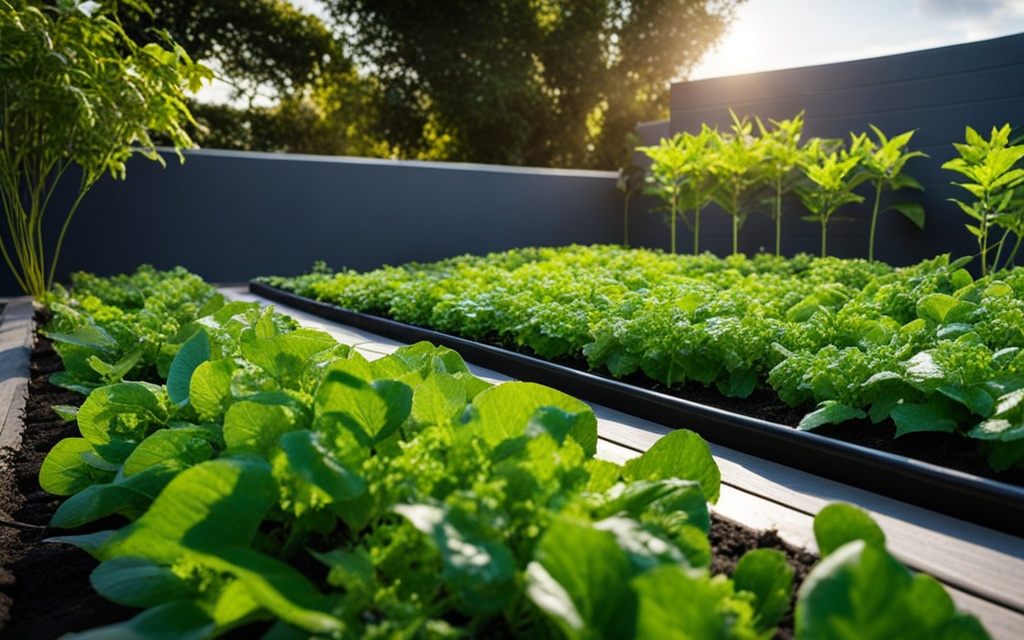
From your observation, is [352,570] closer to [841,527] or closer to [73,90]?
[841,527]

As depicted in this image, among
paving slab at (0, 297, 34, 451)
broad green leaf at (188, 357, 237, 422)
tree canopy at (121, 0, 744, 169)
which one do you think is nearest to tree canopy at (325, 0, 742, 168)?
tree canopy at (121, 0, 744, 169)

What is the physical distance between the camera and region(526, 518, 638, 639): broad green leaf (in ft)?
2.34

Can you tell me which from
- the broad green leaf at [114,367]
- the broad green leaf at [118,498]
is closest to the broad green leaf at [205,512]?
the broad green leaf at [118,498]

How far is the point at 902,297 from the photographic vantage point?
2.72 meters

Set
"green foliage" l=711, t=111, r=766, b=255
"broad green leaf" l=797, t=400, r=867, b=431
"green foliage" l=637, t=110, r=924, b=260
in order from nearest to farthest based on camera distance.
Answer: "broad green leaf" l=797, t=400, r=867, b=431
"green foliage" l=637, t=110, r=924, b=260
"green foliage" l=711, t=111, r=766, b=255

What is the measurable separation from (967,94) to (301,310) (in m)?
6.90

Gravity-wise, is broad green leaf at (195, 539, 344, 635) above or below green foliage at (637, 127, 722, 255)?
below

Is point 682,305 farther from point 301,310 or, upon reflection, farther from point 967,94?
point 967,94

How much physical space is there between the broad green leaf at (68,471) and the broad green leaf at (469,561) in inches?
38.7

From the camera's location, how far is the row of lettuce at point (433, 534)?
0.68 m

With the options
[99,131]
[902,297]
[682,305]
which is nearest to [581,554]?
[682,305]

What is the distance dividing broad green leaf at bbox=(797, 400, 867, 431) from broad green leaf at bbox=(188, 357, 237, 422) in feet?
4.37

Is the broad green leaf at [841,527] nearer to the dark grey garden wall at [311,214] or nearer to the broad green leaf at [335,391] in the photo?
the broad green leaf at [335,391]

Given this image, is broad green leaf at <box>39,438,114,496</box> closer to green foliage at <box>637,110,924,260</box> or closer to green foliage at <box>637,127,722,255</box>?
green foliage at <box>637,110,924,260</box>
